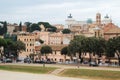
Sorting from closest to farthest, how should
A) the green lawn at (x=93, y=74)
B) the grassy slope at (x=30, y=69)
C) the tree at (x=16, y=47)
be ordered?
1. the green lawn at (x=93, y=74)
2. the grassy slope at (x=30, y=69)
3. the tree at (x=16, y=47)

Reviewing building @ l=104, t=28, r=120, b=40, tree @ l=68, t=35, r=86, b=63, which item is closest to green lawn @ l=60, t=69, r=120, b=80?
tree @ l=68, t=35, r=86, b=63

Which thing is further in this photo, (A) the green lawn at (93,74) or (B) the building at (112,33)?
(B) the building at (112,33)

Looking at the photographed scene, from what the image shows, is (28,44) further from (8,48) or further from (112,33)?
(112,33)

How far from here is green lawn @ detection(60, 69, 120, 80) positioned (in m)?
83.1

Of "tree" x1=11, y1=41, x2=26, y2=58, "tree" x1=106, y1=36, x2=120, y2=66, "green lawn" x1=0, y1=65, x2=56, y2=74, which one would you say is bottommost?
"green lawn" x1=0, y1=65, x2=56, y2=74

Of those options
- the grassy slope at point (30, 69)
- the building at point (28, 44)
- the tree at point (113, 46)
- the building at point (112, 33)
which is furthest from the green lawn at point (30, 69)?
the building at point (28, 44)

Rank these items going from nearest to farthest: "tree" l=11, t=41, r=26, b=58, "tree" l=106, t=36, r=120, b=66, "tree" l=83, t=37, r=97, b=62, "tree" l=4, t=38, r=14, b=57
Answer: "tree" l=106, t=36, r=120, b=66 < "tree" l=83, t=37, r=97, b=62 < "tree" l=4, t=38, r=14, b=57 < "tree" l=11, t=41, r=26, b=58

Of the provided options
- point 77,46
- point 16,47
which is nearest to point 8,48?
point 16,47

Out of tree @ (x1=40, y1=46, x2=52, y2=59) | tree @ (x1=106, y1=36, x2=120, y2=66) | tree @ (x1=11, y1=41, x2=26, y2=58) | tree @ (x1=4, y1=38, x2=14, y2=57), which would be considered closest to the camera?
tree @ (x1=106, y1=36, x2=120, y2=66)

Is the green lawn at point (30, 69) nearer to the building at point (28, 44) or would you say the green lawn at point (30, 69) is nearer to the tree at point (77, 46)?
the tree at point (77, 46)

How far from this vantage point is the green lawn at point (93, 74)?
272ft

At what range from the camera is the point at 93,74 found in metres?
86.6

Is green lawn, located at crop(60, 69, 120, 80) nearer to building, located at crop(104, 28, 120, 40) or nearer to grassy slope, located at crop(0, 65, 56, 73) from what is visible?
grassy slope, located at crop(0, 65, 56, 73)

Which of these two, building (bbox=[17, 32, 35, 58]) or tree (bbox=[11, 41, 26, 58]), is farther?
building (bbox=[17, 32, 35, 58])
